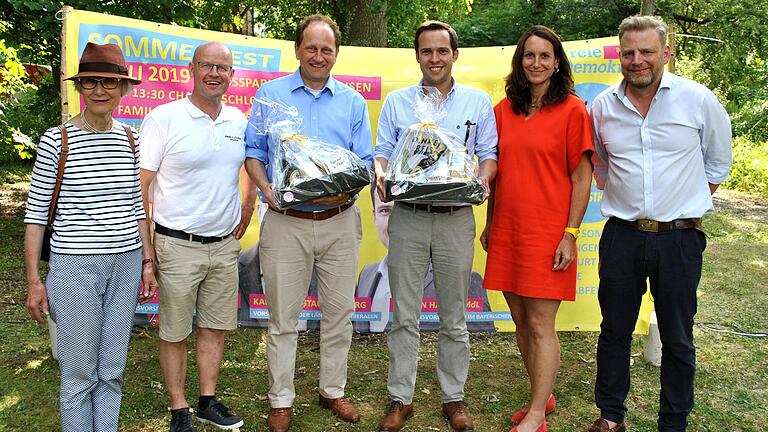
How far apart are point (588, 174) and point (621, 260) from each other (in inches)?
19.6

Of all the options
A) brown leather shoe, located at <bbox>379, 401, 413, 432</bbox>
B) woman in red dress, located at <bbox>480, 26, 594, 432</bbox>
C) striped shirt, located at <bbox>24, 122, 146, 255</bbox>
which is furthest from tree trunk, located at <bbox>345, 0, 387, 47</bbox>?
striped shirt, located at <bbox>24, 122, 146, 255</bbox>

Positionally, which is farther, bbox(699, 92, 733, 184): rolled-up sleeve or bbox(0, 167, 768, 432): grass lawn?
bbox(0, 167, 768, 432): grass lawn

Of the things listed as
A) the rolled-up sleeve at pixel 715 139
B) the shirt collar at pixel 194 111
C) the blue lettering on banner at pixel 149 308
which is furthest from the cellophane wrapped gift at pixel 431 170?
the blue lettering on banner at pixel 149 308

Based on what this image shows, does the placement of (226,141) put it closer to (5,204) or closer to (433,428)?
(433,428)

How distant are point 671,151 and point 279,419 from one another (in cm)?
259

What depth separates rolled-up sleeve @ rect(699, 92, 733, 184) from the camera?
134 inches

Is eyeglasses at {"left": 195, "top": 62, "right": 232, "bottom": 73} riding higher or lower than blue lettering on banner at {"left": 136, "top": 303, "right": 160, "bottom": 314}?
higher

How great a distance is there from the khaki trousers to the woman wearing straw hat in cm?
79

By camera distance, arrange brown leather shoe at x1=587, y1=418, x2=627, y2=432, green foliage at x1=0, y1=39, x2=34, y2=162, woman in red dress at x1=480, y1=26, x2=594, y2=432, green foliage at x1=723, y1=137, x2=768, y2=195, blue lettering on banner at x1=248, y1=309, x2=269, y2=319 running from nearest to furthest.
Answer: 1. woman in red dress at x1=480, y1=26, x2=594, y2=432
2. brown leather shoe at x1=587, y1=418, x2=627, y2=432
3. blue lettering on banner at x1=248, y1=309, x2=269, y2=319
4. green foliage at x1=0, y1=39, x2=34, y2=162
5. green foliage at x1=723, y1=137, x2=768, y2=195

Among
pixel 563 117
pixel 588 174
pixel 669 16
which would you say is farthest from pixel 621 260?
pixel 669 16

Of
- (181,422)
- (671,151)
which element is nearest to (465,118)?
(671,151)

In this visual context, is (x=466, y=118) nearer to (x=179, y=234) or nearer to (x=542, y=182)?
(x=542, y=182)

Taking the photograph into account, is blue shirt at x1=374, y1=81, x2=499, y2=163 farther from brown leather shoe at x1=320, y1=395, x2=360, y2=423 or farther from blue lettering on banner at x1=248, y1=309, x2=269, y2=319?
blue lettering on banner at x1=248, y1=309, x2=269, y2=319

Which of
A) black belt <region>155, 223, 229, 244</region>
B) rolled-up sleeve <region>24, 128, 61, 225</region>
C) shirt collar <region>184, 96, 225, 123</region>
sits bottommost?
black belt <region>155, 223, 229, 244</region>
